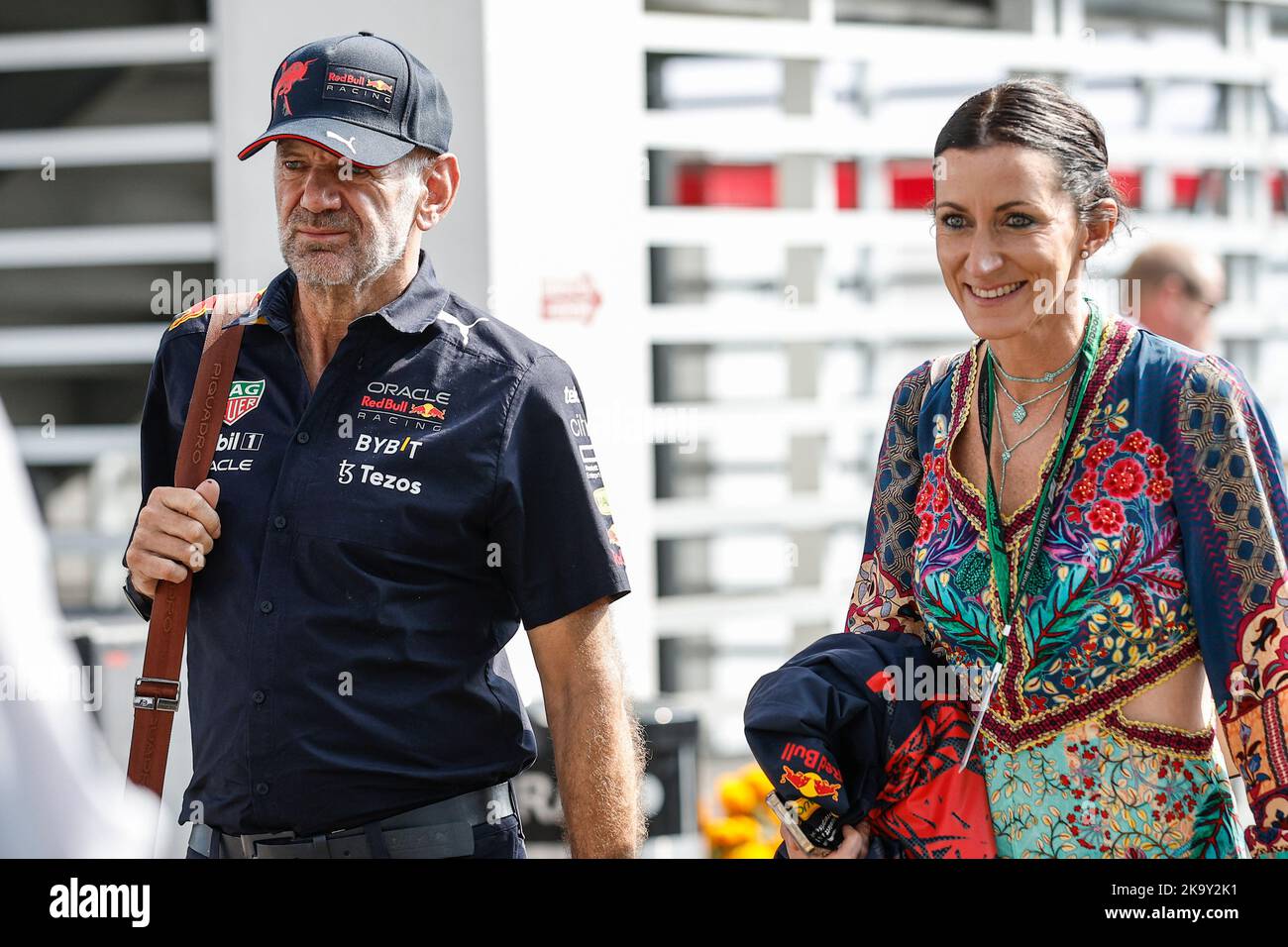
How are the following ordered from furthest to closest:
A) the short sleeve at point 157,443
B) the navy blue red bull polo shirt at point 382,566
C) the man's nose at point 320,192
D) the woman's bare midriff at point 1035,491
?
the short sleeve at point 157,443 < the man's nose at point 320,192 < the navy blue red bull polo shirt at point 382,566 < the woman's bare midriff at point 1035,491

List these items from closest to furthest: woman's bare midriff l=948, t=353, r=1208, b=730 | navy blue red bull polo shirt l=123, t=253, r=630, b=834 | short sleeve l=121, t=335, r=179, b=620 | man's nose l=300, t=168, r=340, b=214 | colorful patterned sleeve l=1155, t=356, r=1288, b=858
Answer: colorful patterned sleeve l=1155, t=356, r=1288, b=858 → woman's bare midriff l=948, t=353, r=1208, b=730 → navy blue red bull polo shirt l=123, t=253, r=630, b=834 → man's nose l=300, t=168, r=340, b=214 → short sleeve l=121, t=335, r=179, b=620

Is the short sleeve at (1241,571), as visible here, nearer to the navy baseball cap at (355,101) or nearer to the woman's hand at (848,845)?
the woman's hand at (848,845)

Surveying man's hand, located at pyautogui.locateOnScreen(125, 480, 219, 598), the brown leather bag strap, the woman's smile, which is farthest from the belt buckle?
the woman's smile

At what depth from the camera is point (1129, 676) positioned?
1922 mm

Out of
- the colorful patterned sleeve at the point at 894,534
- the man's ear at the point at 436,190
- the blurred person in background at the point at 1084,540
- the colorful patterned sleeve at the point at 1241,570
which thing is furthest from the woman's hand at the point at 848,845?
the man's ear at the point at 436,190

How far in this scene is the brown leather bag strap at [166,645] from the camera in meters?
2.20

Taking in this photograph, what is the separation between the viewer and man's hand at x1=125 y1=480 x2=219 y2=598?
2.21m

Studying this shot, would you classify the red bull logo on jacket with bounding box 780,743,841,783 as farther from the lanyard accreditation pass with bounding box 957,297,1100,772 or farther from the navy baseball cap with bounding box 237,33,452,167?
the navy baseball cap with bounding box 237,33,452,167

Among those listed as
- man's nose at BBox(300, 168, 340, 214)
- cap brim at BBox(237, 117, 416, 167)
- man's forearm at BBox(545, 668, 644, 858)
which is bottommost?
man's forearm at BBox(545, 668, 644, 858)

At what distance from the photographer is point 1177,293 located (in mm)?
3939

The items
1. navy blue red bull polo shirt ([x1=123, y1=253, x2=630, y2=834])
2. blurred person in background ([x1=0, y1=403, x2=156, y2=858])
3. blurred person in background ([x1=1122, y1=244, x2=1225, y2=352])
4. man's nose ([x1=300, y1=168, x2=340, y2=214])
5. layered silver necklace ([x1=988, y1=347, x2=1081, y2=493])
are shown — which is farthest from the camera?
blurred person in background ([x1=1122, y1=244, x2=1225, y2=352])

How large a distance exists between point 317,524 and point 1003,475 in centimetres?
105

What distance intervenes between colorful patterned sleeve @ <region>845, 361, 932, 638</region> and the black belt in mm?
674

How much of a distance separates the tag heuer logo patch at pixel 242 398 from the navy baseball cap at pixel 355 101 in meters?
0.39
